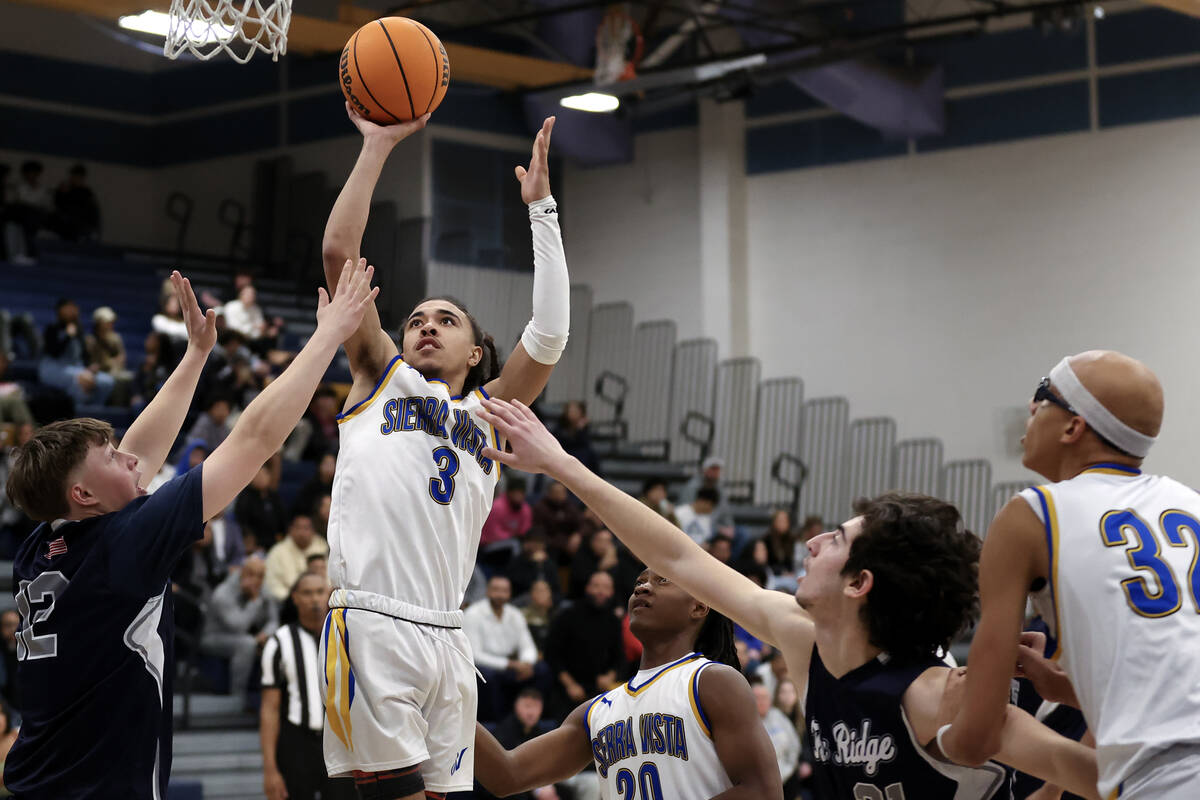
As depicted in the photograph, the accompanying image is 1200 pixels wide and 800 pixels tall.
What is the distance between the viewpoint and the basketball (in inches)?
181

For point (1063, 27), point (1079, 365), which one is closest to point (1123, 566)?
point (1079, 365)

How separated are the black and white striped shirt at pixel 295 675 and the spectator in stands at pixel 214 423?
399 centimetres

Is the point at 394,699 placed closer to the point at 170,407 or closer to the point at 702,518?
the point at 170,407

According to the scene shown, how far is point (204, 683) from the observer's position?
1095cm

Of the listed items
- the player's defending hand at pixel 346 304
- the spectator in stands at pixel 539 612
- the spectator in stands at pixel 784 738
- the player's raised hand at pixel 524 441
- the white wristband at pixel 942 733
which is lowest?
the spectator in stands at pixel 784 738

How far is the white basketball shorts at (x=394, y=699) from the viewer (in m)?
4.27

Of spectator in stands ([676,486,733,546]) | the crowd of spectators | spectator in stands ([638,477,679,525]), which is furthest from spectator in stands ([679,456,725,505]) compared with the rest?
the crowd of spectators

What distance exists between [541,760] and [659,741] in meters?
0.42

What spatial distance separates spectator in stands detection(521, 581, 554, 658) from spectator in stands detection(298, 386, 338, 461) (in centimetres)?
278

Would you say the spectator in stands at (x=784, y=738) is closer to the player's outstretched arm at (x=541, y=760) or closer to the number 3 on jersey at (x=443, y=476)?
the player's outstretched arm at (x=541, y=760)

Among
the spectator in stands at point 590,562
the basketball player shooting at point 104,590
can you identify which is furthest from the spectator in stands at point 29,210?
the basketball player shooting at point 104,590

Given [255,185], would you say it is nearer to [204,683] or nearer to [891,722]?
[204,683]

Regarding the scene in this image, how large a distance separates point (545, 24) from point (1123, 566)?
15.2 m

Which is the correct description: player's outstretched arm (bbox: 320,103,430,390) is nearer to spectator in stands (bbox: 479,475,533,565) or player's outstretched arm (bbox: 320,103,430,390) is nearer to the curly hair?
the curly hair
